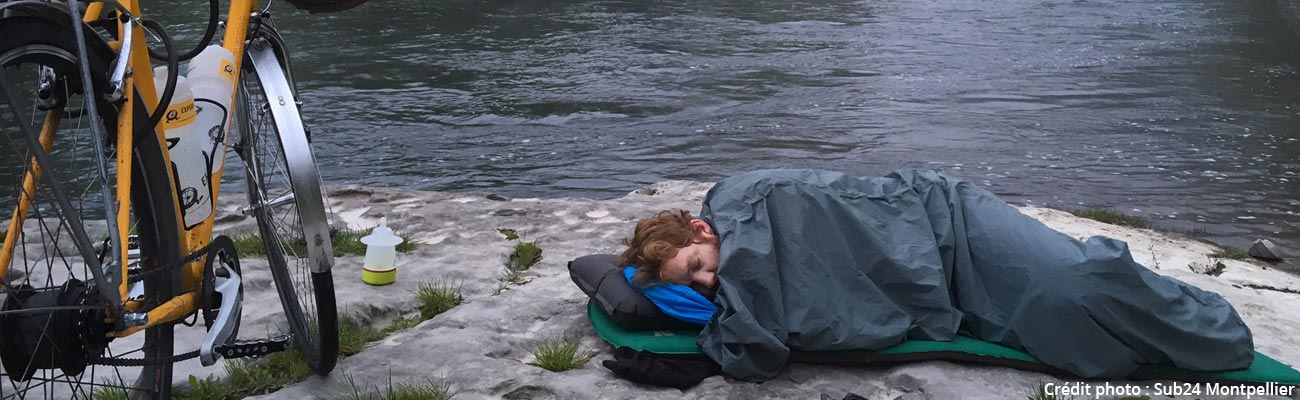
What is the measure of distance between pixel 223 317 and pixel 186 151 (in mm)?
467

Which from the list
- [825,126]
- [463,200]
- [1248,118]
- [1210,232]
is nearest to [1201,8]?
[1248,118]

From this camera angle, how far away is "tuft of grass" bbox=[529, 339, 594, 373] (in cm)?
369

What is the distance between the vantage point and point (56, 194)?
7.61ft

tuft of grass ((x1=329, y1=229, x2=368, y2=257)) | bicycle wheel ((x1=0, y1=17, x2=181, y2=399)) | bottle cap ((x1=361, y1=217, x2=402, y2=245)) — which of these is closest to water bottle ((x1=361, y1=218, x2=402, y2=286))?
bottle cap ((x1=361, y1=217, x2=402, y2=245))

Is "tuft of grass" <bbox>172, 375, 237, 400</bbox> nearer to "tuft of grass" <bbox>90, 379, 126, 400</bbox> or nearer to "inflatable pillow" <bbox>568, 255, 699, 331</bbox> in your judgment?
"tuft of grass" <bbox>90, 379, 126, 400</bbox>

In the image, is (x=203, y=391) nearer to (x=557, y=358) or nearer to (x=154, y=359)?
(x=154, y=359)

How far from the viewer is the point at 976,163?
9.95m

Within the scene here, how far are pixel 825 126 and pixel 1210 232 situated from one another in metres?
4.50

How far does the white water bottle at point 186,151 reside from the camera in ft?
9.50

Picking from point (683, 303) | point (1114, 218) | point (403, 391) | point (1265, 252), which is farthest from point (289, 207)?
point (1265, 252)

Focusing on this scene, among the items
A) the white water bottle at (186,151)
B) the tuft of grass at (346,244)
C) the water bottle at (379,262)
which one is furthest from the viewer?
the tuft of grass at (346,244)

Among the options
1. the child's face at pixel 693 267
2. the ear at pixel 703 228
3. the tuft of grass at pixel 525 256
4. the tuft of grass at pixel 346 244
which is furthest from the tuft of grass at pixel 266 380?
the tuft of grass at pixel 346 244

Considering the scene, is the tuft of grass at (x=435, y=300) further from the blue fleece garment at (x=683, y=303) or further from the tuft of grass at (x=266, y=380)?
the blue fleece garment at (x=683, y=303)

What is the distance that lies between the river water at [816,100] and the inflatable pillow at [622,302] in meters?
4.57
